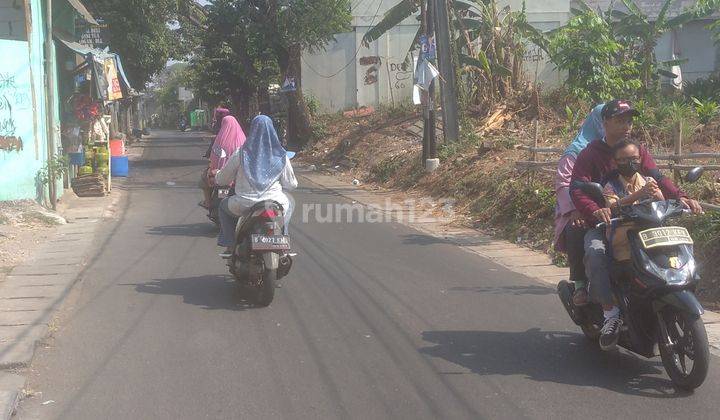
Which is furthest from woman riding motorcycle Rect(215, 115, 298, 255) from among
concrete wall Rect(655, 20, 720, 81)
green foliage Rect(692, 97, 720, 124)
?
concrete wall Rect(655, 20, 720, 81)

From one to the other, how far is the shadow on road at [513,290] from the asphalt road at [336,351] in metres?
0.05

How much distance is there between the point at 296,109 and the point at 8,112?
17712 millimetres

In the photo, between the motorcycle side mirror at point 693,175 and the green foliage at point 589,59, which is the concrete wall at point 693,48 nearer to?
the green foliage at point 589,59

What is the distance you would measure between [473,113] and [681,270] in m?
17.4

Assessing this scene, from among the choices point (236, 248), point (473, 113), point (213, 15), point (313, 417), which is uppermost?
point (213, 15)

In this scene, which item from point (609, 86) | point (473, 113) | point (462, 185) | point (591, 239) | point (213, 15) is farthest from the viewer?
point (213, 15)

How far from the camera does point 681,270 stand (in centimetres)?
496

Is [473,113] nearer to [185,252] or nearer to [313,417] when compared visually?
[185,252]

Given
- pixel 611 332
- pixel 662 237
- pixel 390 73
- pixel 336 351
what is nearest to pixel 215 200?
pixel 336 351

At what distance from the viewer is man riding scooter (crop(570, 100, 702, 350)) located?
5402 millimetres

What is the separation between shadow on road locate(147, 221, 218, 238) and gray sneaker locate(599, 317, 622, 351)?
25.0 feet

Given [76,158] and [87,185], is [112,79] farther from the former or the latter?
[87,185]

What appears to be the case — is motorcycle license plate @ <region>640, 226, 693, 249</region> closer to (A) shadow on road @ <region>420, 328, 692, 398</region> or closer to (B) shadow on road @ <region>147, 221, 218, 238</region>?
(A) shadow on road @ <region>420, 328, 692, 398</region>

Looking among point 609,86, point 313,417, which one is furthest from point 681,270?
point 609,86
